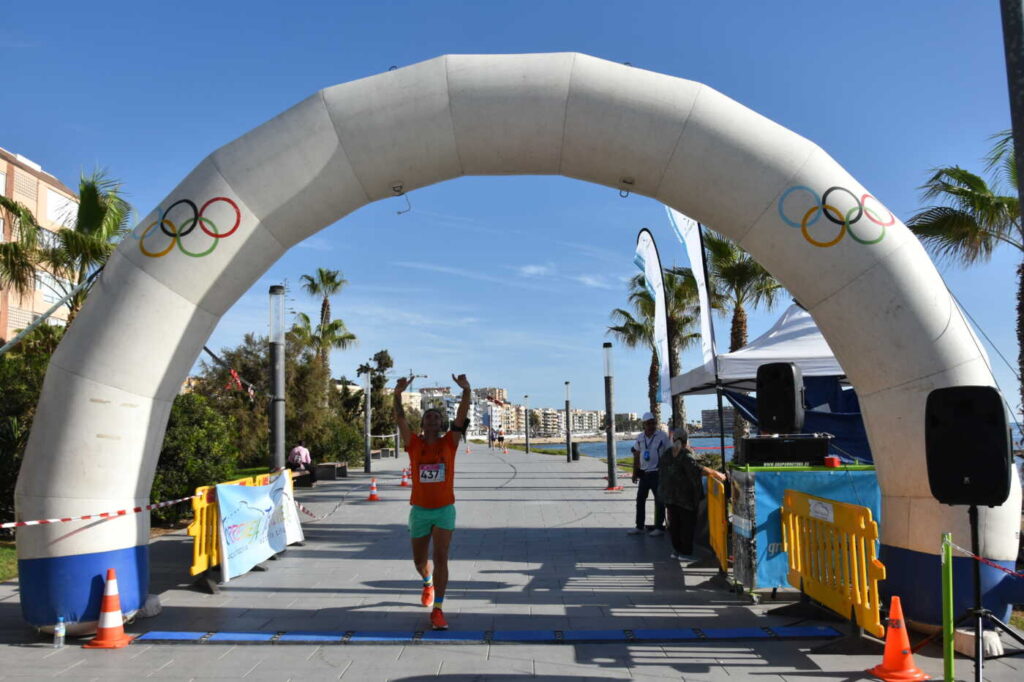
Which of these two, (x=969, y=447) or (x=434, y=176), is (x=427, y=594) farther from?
(x=969, y=447)

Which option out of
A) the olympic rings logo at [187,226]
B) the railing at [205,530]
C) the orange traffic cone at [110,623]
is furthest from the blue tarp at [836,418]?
the orange traffic cone at [110,623]

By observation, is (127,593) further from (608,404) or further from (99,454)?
(608,404)

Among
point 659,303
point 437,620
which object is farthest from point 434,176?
point 659,303

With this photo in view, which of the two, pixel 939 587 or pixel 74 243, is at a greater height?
pixel 74 243

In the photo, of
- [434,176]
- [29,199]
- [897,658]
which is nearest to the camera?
[897,658]

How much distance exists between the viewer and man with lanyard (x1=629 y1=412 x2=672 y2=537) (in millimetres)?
11023

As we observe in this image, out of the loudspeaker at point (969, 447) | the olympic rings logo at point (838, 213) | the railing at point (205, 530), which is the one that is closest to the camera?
the loudspeaker at point (969, 447)

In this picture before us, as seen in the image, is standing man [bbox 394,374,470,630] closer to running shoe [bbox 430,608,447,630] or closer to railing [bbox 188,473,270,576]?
running shoe [bbox 430,608,447,630]

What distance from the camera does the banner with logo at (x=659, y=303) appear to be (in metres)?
13.9

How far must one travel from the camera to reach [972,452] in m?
4.64

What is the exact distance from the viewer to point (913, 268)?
606 centimetres

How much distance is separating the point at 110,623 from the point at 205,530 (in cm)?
209

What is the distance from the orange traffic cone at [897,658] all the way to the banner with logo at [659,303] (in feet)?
26.4

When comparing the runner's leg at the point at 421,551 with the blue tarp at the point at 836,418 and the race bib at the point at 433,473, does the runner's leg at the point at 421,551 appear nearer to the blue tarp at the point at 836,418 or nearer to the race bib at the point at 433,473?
the race bib at the point at 433,473
